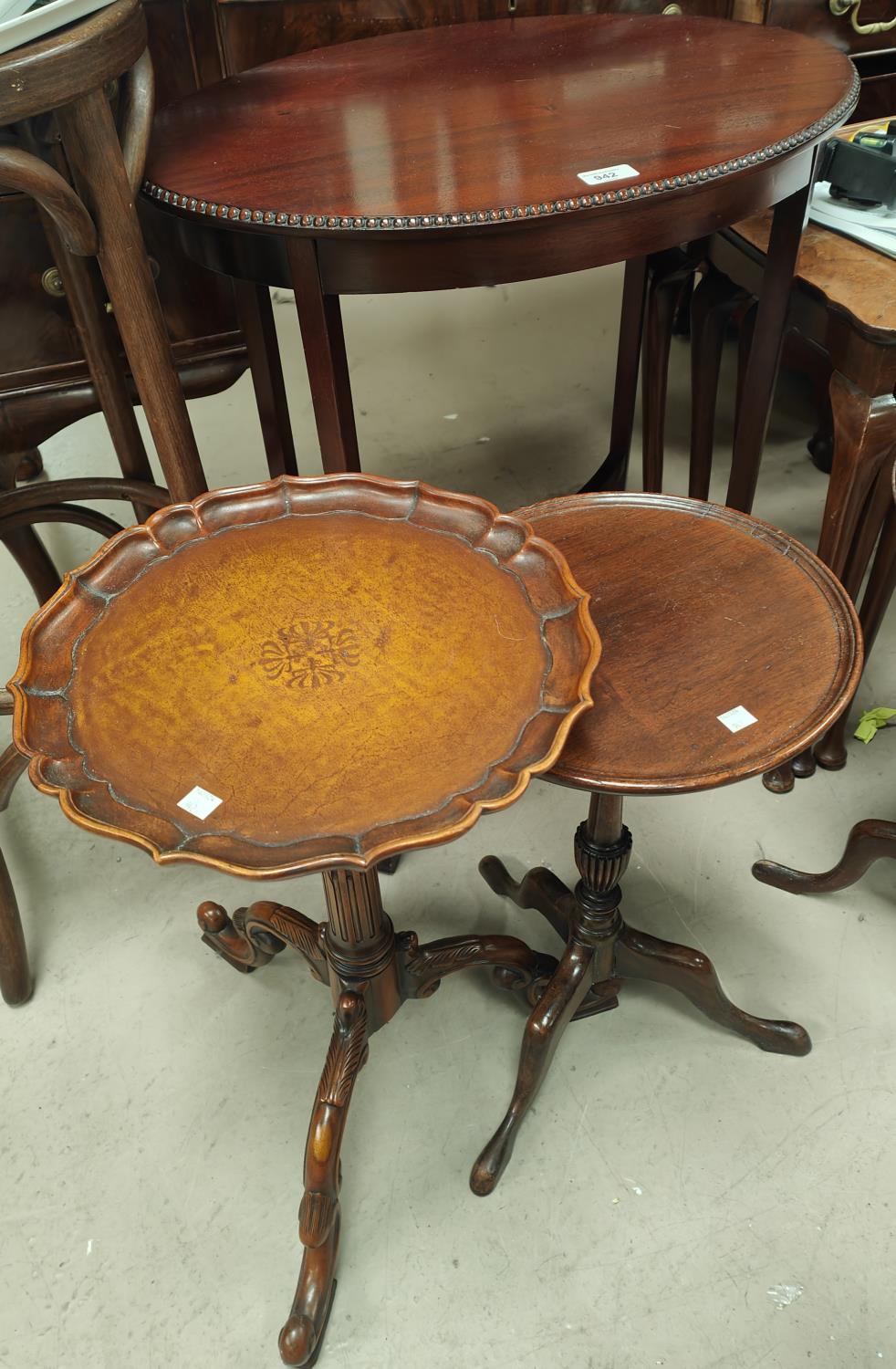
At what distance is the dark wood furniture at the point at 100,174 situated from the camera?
106 centimetres

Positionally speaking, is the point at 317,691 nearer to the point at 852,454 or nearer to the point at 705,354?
the point at 852,454

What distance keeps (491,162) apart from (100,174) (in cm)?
47

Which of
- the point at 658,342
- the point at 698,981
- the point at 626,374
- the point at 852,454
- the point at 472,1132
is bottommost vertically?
the point at 472,1132

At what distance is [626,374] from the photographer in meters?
2.16

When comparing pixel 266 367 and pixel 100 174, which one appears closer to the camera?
pixel 100 174

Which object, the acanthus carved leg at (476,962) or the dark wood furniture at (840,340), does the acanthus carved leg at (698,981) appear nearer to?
the acanthus carved leg at (476,962)

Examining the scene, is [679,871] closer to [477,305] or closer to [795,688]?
[795,688]

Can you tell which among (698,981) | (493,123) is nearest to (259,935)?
(698,981)

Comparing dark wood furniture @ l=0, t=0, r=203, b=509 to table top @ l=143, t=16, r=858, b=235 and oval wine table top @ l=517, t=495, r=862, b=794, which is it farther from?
oval wine table top @ l=517, t=495, r=862, b=794

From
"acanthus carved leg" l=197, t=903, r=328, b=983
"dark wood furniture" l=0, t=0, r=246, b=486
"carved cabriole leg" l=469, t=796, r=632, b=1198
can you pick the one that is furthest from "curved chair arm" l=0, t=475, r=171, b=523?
"carved cabriole leg" l=469, t=796, r=632, b=1198

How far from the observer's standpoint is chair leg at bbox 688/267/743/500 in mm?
1883

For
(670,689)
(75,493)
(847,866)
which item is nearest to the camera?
(670,689)

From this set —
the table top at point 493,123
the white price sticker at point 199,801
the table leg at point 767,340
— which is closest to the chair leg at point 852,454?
the table leg at point 767,340

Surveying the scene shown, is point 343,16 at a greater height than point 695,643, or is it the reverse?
point 343,16
